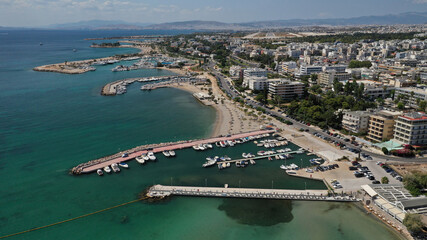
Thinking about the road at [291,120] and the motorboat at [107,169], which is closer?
the motorboat at [107,169]

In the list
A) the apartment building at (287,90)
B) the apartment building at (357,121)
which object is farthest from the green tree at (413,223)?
the apartment building at (287,90)

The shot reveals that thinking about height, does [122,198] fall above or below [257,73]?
below

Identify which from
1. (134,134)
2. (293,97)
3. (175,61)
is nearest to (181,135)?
(134,134)

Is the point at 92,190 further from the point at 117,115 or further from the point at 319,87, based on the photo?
the point at 319,87

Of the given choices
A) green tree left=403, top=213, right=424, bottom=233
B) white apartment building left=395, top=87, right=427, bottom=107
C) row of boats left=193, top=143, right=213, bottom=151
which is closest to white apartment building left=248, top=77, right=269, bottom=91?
white apartment building left=395, top=87, right=427, bottom=107

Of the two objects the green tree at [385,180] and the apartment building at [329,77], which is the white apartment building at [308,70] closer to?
the apartment building at [329,77]

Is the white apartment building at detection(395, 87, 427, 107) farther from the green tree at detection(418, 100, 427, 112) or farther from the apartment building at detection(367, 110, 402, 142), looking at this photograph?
the apartment building at detection(367, 110, 402, 142)

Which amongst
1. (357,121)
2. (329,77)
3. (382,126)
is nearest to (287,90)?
(329,77)
